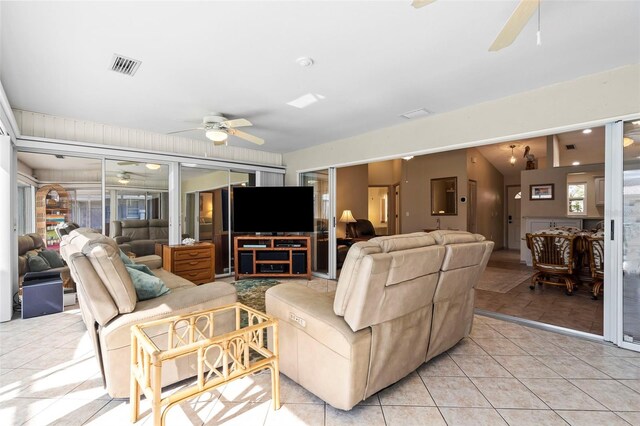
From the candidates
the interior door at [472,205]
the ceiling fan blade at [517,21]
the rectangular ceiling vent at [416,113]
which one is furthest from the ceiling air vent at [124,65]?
the interior door at [472,205]

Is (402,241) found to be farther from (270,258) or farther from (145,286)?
(270,258)

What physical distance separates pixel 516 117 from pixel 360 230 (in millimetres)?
4145

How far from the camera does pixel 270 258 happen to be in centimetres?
500

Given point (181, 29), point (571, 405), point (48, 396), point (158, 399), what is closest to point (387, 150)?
point (181, 29)

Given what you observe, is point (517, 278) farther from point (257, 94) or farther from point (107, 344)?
point (107, 344)

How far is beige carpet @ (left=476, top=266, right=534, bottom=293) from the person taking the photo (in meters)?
4.50

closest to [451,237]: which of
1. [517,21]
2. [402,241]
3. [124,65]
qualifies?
[402,241]

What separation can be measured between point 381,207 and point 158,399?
9.15 meters

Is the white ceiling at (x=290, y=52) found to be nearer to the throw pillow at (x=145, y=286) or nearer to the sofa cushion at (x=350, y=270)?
the sofa cushion at (x=350, y=270)

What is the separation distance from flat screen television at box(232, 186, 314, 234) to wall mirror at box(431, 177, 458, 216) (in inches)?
158

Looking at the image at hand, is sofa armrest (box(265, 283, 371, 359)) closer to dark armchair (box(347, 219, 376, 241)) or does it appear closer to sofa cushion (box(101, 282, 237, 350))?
sofa cushion (box(101, 282, 237, 350))

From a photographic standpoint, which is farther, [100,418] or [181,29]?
[181,29]

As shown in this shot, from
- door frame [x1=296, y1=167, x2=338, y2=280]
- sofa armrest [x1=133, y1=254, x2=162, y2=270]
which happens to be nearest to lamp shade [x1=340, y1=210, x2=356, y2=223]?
door frame [x1=296, y1=167, x2=338, y2=280]

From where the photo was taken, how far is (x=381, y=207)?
9.92 meters
